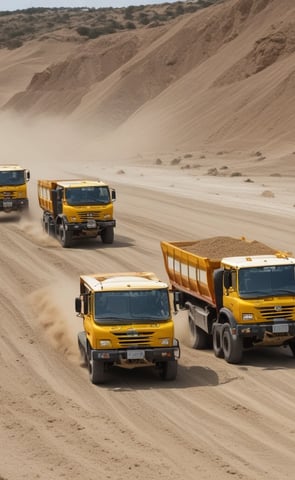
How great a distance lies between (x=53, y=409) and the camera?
18.5 metres

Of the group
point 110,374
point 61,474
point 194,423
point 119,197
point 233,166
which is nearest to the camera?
point 61,474

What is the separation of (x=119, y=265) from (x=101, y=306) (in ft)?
51.8

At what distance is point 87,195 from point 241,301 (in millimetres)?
19394

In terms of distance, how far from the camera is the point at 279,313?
21062mm

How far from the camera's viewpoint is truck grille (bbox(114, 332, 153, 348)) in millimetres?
19531

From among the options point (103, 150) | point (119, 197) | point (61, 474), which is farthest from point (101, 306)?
point (103, 150)

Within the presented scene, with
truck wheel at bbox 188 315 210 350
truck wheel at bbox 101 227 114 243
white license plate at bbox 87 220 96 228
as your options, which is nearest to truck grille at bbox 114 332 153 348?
truck wheel at bbox 188 315 210 350

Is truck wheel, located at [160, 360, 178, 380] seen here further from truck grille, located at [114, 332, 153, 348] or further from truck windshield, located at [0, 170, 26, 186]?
truck windshield, located at [0, 170, 26, 186]

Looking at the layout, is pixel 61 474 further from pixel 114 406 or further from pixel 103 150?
pixel 103 150

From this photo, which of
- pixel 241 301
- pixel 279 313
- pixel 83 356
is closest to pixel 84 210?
pixel 83 356

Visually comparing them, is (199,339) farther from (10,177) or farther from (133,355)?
(10,177)

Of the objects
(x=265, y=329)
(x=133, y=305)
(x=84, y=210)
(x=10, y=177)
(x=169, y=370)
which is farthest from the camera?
(x=10, y=177)

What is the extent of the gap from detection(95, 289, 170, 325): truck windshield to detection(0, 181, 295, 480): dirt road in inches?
55.1

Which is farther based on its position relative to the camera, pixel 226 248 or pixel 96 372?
pixel 226 248
